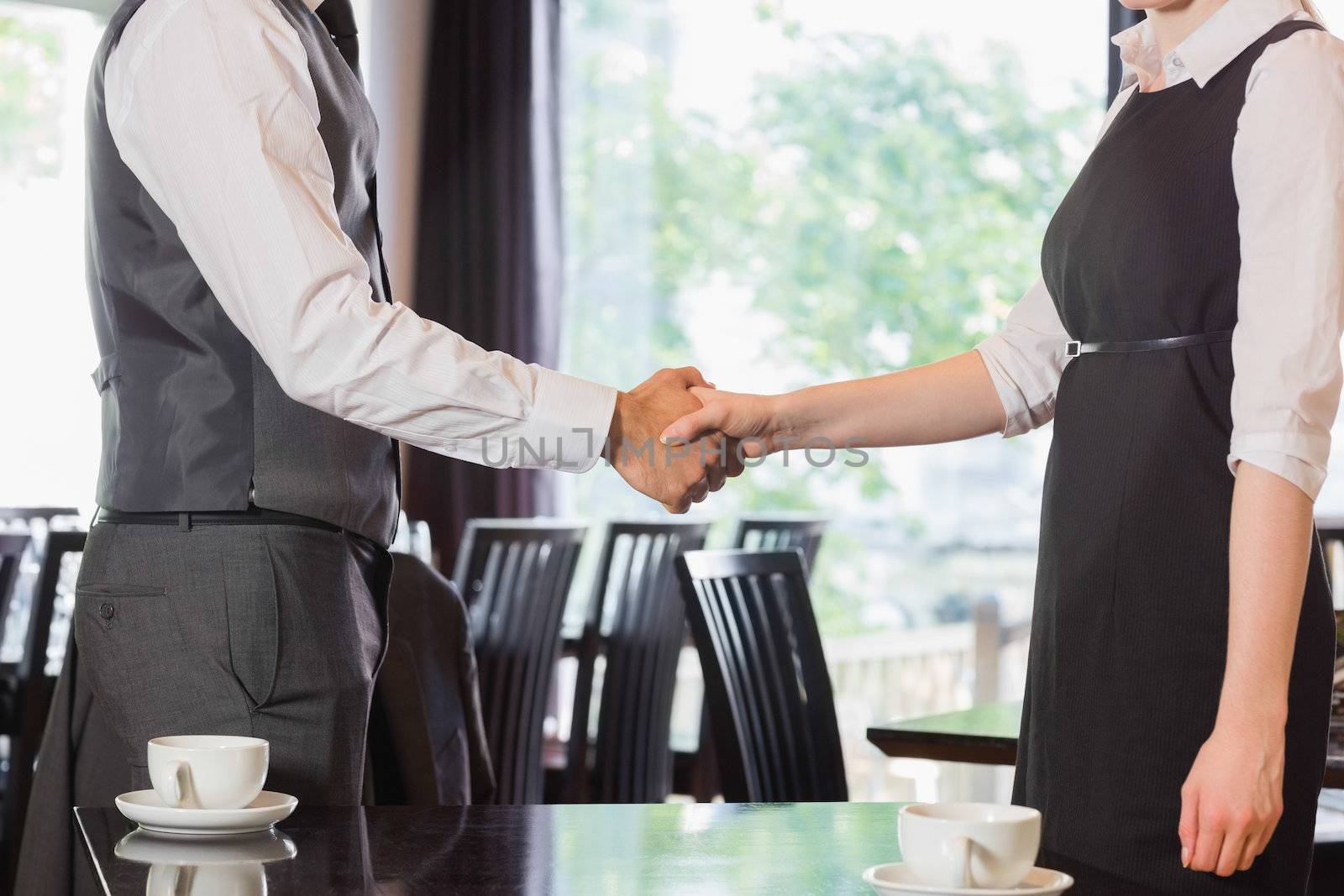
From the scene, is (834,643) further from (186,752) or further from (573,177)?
(186,752)

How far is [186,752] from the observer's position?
1.01 metres

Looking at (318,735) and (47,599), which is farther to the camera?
(47,599)

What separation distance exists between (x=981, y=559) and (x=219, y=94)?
13.0 feet

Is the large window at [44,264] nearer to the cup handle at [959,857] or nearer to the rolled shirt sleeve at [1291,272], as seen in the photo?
the rolled shirt sleeve at [1291,272]

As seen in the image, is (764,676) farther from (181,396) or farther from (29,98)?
(29,98)

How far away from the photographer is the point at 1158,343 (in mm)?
1169

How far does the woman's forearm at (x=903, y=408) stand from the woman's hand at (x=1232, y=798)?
1.91 ft

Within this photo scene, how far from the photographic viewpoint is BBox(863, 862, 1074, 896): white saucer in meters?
0.81

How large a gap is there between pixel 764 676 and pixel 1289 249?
1.01 meters

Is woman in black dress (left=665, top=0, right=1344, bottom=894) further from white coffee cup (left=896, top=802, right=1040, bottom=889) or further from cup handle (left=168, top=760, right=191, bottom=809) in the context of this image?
cup handle (left=168, top=760, right=191, bottom=809)

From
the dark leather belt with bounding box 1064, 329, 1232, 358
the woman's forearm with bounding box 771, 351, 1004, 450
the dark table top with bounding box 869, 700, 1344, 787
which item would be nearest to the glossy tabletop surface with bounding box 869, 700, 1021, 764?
the dark table top with bounding box 869, 700, 1344, 787

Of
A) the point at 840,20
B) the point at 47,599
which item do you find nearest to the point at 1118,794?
the point at 47,599

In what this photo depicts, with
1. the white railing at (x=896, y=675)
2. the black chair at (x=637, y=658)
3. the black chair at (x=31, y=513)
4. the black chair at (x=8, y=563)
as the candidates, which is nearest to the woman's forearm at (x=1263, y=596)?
the black chair at (x=637, y=658)

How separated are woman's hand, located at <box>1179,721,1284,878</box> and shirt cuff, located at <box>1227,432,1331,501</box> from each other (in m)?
0.17
